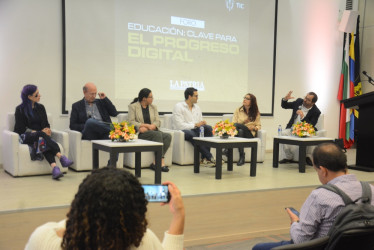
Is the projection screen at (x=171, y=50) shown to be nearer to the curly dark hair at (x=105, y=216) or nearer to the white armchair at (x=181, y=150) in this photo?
the white armchair at (x=181, y=150)

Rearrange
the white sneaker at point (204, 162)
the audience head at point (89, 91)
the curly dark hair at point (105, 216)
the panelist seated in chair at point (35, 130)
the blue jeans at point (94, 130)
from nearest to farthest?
the curly dark hair at point (105, 216)
the panelist seated in chair at point (35, 130)
the blue jeans at point (94, 130)
the audience head at point (89, 91)
the white sneaker at point (204, 162)

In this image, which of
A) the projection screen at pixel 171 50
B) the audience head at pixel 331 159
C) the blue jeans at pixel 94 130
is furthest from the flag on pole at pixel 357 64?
the audience head at pixel 331 159

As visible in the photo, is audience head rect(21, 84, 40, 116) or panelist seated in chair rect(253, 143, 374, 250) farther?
audience head rect(21, 84, 40, 116)

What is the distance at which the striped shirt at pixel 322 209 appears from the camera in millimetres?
1712

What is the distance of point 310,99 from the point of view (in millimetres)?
6371

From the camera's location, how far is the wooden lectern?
5531mm

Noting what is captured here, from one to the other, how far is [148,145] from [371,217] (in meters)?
3.06

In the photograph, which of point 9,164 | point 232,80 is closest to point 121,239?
point 9,164

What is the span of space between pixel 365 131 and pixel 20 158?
4624 millimetres

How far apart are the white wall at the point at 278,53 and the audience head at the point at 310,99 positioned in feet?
4.43

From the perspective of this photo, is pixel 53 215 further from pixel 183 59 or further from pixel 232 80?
pixel 232 80

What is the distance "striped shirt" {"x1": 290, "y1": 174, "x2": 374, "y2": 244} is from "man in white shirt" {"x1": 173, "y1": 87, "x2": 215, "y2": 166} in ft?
13.0

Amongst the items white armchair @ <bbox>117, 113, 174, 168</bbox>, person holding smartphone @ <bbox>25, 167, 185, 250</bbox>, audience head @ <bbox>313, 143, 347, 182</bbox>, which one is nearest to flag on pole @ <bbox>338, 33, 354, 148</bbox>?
white armchair @ <bbox>117, 113, 174, 168</bbox>

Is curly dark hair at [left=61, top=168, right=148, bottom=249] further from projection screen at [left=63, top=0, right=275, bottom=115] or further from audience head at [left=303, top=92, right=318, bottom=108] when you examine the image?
audience head at [left=303, top=92, right=318, bottom=108]
